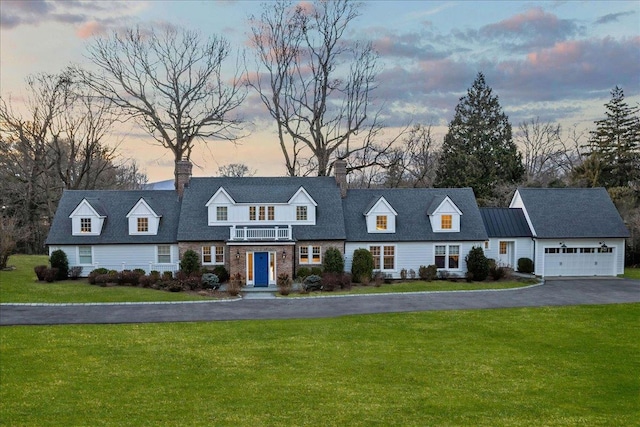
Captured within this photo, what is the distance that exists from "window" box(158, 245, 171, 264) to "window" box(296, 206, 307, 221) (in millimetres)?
8552

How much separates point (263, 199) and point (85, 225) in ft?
37.9

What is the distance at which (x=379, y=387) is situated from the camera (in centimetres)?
1289

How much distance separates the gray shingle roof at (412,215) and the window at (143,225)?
13.0 m

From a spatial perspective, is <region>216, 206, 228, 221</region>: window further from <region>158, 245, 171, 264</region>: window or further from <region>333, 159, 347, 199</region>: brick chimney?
<region>333, 159, 347, 199</region>: brick chimney

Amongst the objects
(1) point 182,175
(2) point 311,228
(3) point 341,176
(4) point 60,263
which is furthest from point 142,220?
(3) point 341,176

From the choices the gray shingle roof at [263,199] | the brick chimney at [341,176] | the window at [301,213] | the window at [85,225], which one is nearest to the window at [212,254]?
the gray shingle roof at [263,199]

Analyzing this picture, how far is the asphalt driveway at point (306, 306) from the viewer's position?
817 inches

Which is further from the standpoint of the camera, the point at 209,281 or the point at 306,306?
the point at 209,281

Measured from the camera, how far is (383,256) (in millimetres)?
32750

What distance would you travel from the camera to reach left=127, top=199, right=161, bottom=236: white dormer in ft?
106

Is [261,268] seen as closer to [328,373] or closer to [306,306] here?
[306,306]

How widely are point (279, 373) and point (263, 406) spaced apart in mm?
2305

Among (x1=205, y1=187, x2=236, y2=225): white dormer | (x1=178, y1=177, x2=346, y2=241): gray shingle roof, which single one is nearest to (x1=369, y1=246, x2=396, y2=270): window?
(x1=178, y1=177, x2=346, y2=241): gray shingle roof

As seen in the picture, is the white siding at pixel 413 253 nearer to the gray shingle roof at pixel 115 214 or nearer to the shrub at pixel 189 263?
the shrub at pixel 189 263
